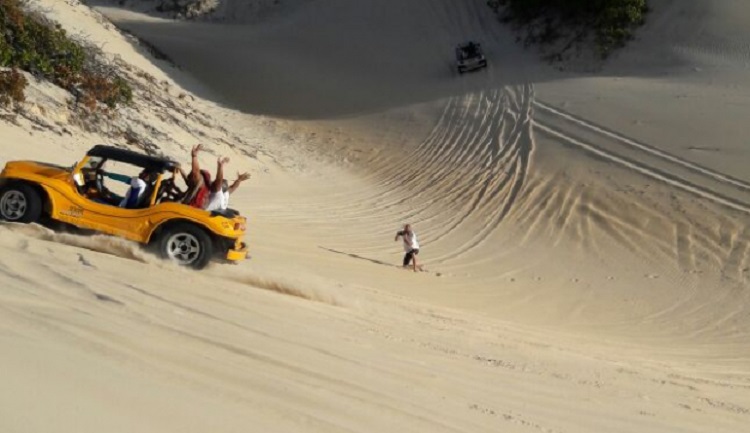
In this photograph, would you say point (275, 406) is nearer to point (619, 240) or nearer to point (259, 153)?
point (619, 240)

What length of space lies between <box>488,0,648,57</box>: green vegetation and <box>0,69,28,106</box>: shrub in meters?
19.9

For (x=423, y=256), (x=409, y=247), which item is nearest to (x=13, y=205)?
(x=409, y=247)

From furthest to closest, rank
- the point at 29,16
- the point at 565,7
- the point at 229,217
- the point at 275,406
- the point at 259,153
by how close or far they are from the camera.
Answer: the point at 565,7
the point at 259,153
the point at 29,16
the point at 229,217
the point at 275,406

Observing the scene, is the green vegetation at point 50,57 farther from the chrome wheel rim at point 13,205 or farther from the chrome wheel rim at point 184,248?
the chrome wheel rim at point 184,248

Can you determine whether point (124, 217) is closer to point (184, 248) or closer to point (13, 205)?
point (184, 248)

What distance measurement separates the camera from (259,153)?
22078 mm

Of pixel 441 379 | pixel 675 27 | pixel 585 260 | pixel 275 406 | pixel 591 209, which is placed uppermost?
pixel 675 27

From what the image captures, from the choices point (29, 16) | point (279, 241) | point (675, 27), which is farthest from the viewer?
point (675, 27)

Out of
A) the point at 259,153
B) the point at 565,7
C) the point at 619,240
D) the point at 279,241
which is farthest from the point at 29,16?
the point at 565,7

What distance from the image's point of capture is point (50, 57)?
17.5 m

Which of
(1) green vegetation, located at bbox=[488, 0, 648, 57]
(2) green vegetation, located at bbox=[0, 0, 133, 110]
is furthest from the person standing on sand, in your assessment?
(1) green vegetation, located at bbox=[488, 0, 648, 57]

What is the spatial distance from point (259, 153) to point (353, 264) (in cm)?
882

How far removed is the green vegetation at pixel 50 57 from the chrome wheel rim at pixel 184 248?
26.5ft

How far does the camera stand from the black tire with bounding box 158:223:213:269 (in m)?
9.07
